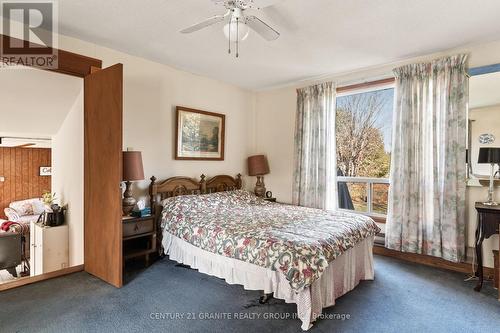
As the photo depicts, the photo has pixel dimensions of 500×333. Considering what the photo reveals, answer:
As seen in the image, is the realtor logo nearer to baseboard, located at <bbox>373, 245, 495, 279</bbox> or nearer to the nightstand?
the nightstand

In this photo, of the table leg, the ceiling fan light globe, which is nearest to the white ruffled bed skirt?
the table leg

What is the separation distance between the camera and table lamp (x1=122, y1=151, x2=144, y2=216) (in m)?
3.16

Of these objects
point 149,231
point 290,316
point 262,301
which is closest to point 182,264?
point 149,231

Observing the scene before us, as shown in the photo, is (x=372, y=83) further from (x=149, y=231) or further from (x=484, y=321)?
(x=149, y=231)

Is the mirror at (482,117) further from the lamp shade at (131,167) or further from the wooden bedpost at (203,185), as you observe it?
the lamp shade at (131,167)

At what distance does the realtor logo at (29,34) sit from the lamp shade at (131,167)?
117 cm

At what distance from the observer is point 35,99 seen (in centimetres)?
333

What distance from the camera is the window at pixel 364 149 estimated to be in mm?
4031

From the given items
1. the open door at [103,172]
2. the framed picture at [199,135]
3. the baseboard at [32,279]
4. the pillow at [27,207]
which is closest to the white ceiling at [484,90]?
the framed picture at [199,135]

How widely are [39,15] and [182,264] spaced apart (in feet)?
9.76

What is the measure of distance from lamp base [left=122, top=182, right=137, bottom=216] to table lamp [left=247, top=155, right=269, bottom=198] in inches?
84.5

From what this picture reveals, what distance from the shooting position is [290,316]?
2266 millimetres

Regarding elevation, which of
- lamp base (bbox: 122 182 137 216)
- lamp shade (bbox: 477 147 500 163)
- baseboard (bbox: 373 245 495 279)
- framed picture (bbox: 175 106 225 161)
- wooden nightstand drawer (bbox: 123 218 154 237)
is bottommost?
baseboard (bbox: 373 245 495 279)

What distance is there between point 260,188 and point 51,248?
10.4 feet
